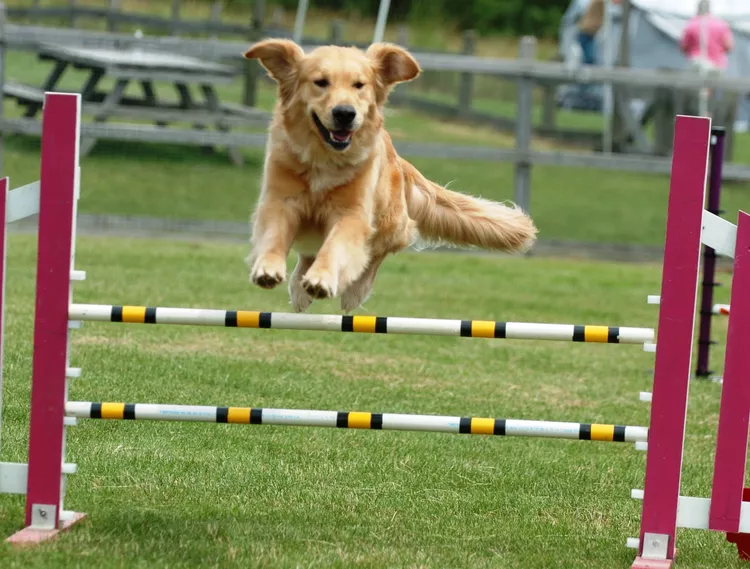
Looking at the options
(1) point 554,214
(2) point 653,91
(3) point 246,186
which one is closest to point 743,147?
(2) point 653,91

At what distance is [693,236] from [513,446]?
1987mm

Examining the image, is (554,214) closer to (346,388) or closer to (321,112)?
(346,388)

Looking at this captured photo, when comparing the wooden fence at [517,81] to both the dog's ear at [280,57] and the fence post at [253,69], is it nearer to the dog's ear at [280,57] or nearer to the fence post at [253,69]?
the fence post at [253,69]

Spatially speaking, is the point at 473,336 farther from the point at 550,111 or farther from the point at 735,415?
the point at 550,111

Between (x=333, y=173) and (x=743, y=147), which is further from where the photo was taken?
(x=743, y=147)

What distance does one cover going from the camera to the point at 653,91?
14375 mm

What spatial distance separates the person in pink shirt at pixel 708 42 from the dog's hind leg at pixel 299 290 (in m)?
11.7

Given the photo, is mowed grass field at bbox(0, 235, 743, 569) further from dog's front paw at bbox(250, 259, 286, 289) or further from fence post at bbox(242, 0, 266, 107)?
fence post at bbox(242, 0, 266, 107)

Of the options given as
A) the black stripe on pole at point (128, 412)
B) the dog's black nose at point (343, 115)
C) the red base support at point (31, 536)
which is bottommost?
the red base support at point (31, 536)

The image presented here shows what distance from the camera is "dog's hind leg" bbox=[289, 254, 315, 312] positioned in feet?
16.0

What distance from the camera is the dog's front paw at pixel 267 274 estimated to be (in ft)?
12.3

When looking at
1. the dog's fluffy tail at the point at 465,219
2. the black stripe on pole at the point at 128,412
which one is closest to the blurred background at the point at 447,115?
the dog's fluffy tail at the point at 465,219

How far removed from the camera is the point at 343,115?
4.30m

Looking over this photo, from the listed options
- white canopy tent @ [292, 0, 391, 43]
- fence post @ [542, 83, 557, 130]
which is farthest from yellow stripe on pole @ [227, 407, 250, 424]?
fence post @ [542, 83, 557, 130]
